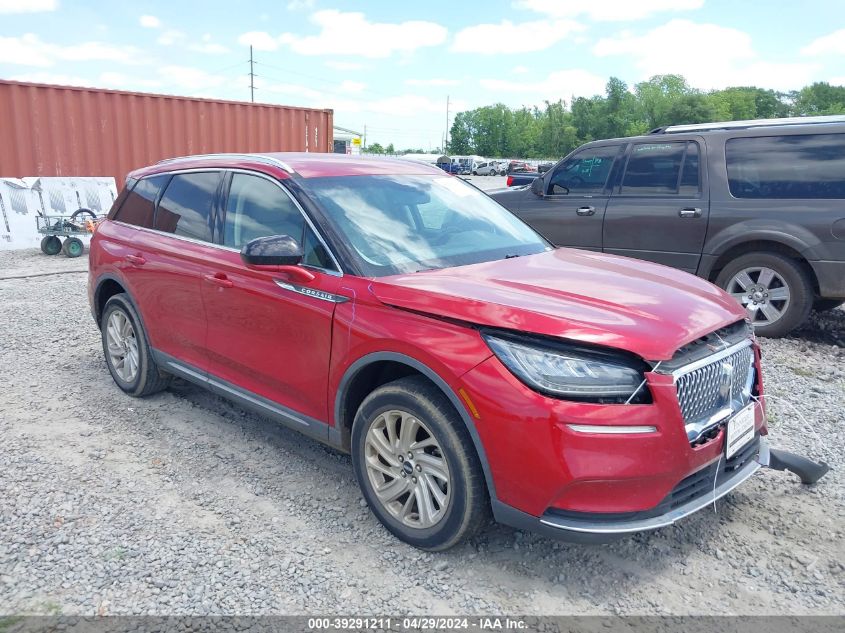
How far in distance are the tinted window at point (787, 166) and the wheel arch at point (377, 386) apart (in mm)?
4705

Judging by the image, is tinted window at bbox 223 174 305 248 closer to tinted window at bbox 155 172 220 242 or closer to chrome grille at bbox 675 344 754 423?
tinted window at bbox 155 172 220 242

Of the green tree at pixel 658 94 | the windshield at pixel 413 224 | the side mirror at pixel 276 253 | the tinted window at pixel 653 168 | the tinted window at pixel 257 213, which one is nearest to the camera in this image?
the side mirror at pixel 276 253

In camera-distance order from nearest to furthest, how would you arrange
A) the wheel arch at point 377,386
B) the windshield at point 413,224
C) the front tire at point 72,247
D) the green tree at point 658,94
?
the wheel arch at point 377,386, the windshield at point 413,224, the front tire at point 72,247, the green tree at point 658,94

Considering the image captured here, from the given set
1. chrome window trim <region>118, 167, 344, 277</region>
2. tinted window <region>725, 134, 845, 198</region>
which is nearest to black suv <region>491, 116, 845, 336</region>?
tinted window <region>725, 134, 845, 198</region>

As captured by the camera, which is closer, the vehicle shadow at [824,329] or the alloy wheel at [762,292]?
the alloy wheel at [762,292]

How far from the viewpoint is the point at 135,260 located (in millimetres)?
4566

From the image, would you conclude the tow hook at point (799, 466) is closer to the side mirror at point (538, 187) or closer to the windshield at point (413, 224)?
the windshield at point (413, 224)

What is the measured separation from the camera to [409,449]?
115 inches

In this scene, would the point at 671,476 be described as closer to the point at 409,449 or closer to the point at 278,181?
the point at 409,449

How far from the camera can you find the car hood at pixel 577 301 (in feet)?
8.32

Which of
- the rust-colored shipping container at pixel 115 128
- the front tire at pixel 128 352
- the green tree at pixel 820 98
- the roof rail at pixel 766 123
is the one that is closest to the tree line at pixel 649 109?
the green tree at pixel 820 98

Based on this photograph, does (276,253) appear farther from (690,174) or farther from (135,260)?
(690,174)

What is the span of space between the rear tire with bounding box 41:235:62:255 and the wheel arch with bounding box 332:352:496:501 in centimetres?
1007

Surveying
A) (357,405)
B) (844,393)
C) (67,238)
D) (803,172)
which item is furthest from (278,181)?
(67,238)
